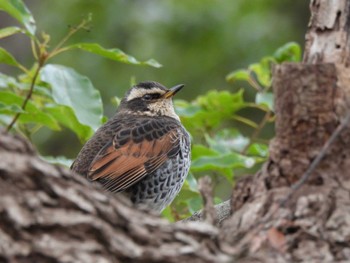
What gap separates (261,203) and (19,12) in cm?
246

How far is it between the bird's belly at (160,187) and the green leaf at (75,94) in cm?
114

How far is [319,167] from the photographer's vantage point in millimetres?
4160

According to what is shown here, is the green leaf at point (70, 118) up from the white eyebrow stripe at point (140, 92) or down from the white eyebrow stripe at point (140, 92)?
down

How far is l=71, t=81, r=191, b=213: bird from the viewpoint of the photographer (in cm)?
706

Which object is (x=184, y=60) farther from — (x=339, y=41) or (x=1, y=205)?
(x=1, y=205)

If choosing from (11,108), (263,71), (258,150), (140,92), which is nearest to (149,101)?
(140,92)

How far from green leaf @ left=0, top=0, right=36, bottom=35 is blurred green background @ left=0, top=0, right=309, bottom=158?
9.22 meters

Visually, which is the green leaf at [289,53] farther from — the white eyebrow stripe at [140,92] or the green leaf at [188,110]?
the white eyebrow stripe at [140,92]

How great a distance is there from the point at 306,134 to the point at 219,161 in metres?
2.03

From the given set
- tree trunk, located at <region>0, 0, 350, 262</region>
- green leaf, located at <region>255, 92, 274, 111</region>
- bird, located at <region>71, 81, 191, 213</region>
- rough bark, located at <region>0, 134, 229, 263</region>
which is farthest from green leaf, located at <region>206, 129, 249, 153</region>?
rough bark, located at <region>0, 134, 229, 263</region>

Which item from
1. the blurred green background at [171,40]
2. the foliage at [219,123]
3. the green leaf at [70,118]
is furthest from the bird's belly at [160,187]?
the blurred green background at [171,40]

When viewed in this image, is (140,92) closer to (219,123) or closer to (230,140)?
(230,140)

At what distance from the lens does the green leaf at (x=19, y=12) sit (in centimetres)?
579

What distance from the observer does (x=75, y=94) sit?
20.2 feet
